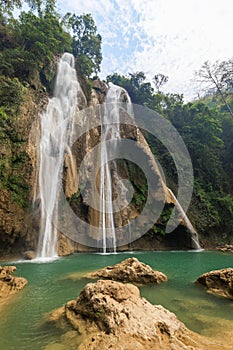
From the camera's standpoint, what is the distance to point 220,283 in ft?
17.9

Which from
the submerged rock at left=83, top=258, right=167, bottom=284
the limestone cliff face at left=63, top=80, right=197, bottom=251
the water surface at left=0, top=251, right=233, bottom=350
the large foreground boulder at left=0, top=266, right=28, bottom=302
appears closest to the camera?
the water surface at left=0, top=251, right=233, bottom=350

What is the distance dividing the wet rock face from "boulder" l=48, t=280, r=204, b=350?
2.48m

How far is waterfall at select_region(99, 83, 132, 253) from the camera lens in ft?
49.8

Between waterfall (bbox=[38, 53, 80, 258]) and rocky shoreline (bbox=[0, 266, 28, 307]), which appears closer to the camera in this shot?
rocky shoreline (bbox=[0, 266, 28, 307])

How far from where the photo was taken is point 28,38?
17.5 meters

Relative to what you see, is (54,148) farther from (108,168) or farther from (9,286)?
(9,286)

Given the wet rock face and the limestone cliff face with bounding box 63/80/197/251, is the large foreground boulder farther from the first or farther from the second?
the limestone cliff face with bounding box 63/80/197/251

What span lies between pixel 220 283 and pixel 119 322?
359 cm

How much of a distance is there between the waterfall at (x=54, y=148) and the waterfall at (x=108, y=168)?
10.8 feet

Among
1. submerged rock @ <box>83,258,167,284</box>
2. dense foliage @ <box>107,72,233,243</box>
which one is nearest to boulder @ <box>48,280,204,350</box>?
submerged rock @ <box>83,258,167,284</box>

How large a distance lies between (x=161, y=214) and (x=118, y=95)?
14091 mm

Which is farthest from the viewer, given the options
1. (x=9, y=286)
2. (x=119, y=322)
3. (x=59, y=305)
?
(x=9, y=286)

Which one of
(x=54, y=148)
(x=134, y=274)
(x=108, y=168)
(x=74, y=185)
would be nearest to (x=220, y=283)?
(x=134, y=274)

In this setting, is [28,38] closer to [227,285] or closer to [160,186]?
[160,186]
